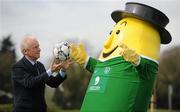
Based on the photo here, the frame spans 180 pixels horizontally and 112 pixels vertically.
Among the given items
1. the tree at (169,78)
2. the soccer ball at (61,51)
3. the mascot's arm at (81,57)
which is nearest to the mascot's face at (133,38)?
the mascot's arm at (81,57)

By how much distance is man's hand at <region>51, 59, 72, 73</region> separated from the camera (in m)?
7.24

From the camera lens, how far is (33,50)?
743 centimetres

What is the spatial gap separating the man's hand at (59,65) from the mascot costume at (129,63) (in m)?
0.55

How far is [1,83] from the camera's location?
103 ft

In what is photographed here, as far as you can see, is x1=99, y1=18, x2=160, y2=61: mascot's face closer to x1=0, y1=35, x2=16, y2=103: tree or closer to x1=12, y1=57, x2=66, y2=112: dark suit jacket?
x1=12, y1=57, x2=66, y2=112: dark suit jacket

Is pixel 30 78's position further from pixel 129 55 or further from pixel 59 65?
pixel 129 55

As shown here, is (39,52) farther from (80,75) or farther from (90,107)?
(80,75)

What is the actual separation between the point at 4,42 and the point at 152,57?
111 ft

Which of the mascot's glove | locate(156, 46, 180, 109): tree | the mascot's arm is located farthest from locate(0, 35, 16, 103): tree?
the mascot's glove

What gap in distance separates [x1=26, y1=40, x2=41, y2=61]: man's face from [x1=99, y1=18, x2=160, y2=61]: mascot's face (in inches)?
43.3

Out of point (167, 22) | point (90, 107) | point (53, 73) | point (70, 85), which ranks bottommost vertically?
point (70, 85)

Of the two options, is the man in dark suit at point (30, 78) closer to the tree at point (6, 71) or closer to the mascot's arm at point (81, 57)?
the mascot's arm at point (81, 57)

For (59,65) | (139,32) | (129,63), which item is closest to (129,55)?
(129,63)

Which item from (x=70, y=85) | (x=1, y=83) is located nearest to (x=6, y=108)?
(x=1, y=83)
